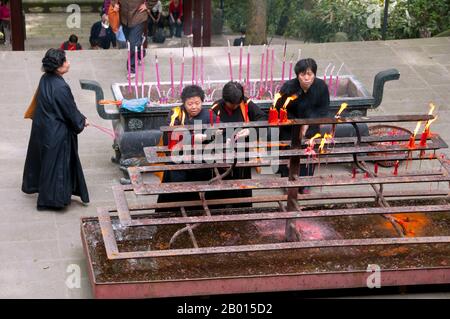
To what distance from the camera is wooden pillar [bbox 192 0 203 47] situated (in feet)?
45.7

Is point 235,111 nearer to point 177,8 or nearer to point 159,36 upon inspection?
point 177,8

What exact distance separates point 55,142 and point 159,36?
22.7ft

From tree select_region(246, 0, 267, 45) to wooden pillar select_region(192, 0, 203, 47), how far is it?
178 centimetres

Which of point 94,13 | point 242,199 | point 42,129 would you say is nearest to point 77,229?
point 42,129

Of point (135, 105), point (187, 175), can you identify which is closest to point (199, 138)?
point (187, 175)

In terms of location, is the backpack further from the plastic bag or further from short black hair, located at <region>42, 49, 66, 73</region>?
short black hair, located at <region>42, 49, 66, 73</region>

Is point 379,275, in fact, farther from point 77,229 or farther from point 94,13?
point 94,13

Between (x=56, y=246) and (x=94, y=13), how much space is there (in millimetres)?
8417

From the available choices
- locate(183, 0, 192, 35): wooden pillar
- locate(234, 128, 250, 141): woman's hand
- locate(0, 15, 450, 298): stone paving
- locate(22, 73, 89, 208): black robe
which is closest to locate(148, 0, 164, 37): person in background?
locate(183, 0, 192, 35): wooden pillar

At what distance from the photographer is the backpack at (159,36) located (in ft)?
50.0

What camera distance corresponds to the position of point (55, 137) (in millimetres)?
8562

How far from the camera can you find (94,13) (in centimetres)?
1612

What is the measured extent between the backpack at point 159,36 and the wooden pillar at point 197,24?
51.2 inches
